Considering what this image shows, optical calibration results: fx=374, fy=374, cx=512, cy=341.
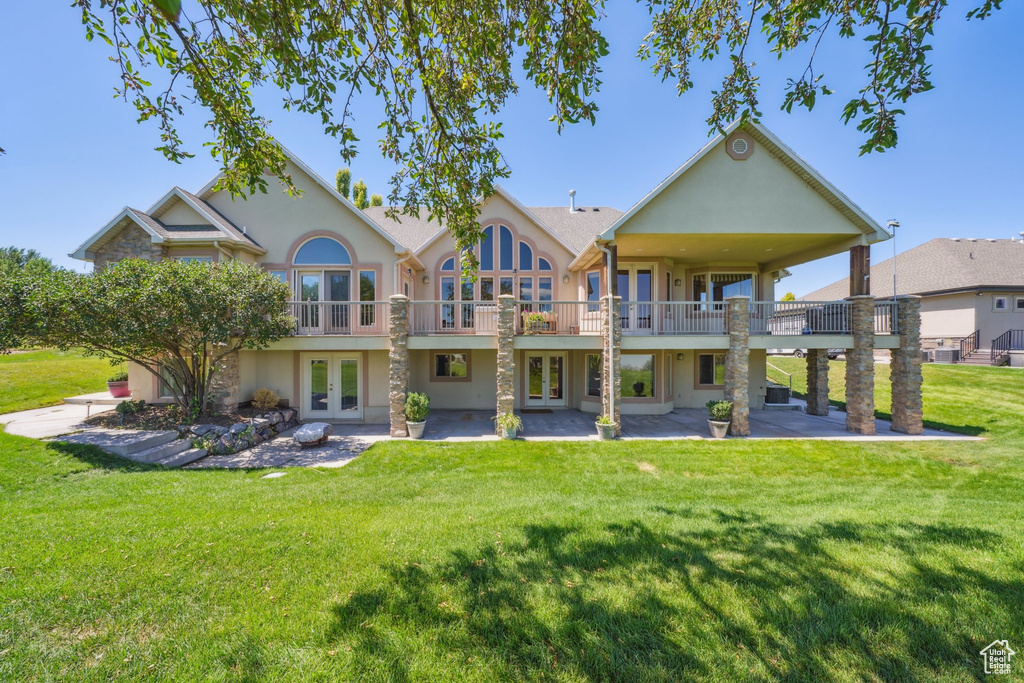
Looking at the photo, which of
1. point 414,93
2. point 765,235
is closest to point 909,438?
Answer: point 765,235

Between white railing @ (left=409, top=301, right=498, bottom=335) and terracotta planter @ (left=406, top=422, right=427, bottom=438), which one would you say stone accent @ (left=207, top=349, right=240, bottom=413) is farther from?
terracotta planter @ (left=406, top=422, right=427, bottom=438)

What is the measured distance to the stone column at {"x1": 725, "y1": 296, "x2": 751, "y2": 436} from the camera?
36.8ft

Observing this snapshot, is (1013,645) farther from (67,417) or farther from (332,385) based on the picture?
(67,417)

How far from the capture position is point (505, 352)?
37.1 ft

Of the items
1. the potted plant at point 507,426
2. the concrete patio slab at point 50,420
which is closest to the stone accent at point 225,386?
the concrete patio slab at point 50,420

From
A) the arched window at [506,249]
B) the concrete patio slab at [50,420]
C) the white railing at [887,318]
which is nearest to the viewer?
the concrete patio slab at [50,420]

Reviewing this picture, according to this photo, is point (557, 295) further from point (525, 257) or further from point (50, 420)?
point (50, 420)

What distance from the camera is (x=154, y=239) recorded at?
11.7 m

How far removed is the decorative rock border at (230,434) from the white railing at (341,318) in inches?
123

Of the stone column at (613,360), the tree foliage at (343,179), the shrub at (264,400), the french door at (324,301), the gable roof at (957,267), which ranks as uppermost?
the tree foliage at (343,179)

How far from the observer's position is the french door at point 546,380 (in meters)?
15.6

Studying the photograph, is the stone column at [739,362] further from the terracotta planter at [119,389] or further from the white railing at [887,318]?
the terracotta planter at [119,389]

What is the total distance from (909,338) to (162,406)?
23470 mm
